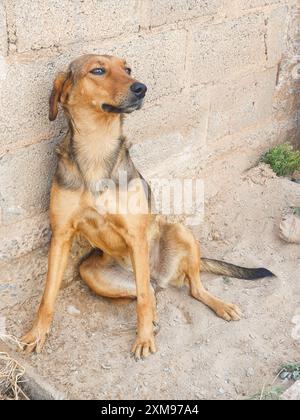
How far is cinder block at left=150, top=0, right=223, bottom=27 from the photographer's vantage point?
15.4 feet

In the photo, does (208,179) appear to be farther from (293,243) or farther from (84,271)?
(84,271)

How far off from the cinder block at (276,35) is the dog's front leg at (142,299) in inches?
107

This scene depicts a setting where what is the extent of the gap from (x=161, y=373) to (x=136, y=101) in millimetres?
1652

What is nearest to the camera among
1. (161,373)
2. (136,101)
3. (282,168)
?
(136,101)

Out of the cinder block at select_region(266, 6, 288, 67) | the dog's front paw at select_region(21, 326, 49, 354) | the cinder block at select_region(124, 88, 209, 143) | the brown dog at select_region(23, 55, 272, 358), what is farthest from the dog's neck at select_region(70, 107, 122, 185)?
the cinder block at select_region(266, 6, 288, 67)

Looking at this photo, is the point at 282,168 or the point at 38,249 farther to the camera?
the point at 282,168

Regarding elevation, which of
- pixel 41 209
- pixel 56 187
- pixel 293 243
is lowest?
pixel 293 243

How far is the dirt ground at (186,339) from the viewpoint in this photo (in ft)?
12.7

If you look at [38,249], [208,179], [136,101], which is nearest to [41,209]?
[38,249]

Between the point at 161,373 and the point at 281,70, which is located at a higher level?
Answer: the point at 281,70

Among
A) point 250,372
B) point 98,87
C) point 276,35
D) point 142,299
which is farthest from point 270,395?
point 276,35

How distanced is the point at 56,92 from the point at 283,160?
3.01 metres

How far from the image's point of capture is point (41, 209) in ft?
14.6

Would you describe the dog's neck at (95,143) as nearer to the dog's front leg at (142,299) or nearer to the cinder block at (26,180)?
the cinder block at (26,180)
